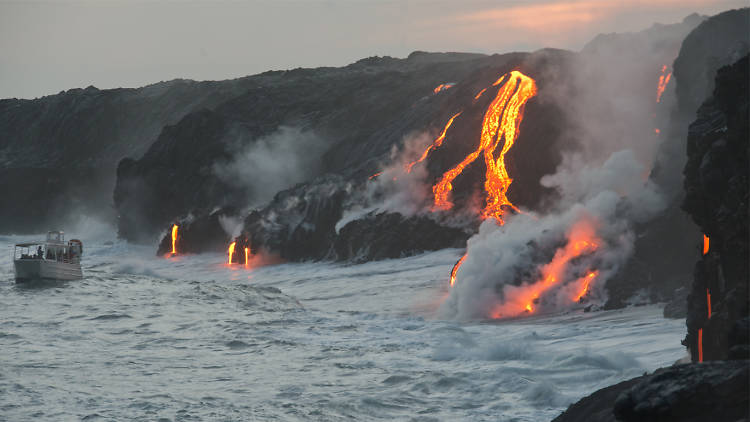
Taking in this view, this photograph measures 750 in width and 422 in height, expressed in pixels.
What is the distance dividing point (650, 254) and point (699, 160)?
12.4 m

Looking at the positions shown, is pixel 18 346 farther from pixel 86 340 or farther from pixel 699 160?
pixel 699 160

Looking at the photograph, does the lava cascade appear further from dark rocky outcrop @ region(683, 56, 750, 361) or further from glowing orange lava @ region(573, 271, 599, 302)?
dark rocky outcrop @ region(683, 56, 750, 361)

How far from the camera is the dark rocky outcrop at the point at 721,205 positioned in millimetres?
13859

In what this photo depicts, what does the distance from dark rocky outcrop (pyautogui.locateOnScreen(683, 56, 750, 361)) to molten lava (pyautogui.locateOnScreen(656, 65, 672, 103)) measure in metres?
26.9

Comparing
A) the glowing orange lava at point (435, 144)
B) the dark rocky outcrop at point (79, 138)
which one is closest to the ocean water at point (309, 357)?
the glowing orange lava at point (435, 144)

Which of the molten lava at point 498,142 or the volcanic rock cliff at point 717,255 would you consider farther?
the molten lava at point 498,142

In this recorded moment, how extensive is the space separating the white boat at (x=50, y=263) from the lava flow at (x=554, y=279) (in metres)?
25.3

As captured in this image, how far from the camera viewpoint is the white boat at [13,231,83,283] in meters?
44.7

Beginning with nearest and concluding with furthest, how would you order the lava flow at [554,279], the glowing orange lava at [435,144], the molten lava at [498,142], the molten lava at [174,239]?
the lava flow at [554,279] < the molten lava at [498,142] < the glowing orange lava at [435,144] < the molten lava at [174,239]

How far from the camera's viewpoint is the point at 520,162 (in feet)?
154

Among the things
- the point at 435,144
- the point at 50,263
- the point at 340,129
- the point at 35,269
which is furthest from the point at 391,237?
the point at 340,129

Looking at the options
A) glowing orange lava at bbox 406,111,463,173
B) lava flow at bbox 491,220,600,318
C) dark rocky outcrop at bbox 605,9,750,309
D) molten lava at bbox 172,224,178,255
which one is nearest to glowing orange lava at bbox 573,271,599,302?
lava flow at bbox 491,220,600,318

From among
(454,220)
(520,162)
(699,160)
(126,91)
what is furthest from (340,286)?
(126,91)

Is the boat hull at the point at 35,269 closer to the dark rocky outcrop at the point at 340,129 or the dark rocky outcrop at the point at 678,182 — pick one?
the dark rocky outcrop at the point at 340,129
